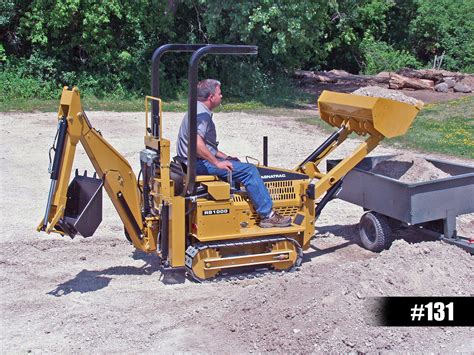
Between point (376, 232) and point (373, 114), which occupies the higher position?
point (373, 114)

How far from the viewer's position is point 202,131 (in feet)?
26.2

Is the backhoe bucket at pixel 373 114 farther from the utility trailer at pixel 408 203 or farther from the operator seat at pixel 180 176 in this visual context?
the operator seat at pixel 180 176

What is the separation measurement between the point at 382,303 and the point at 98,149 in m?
3.14

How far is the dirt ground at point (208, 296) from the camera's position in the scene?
6480 mm

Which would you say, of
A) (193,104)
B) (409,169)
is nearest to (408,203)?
(409,169)

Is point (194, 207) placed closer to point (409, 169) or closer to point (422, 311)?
point (422, 311)

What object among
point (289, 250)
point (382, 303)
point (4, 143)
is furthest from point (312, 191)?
point (4, 143)

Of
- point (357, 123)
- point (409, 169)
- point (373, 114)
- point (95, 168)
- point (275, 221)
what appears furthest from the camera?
point (409, 169)

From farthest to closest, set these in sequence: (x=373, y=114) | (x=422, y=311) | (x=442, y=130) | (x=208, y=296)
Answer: (x=442, y=130), (x=373, y=114), (x=208, y=296), (x=422, y=311)

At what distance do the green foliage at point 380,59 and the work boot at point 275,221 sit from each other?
2482 cm

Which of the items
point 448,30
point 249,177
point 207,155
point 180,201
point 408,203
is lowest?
point 408,203

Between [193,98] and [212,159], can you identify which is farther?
[212,159]

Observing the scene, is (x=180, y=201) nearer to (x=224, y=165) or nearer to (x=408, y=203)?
(x=224, y=165)

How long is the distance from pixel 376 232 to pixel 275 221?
1621mm
